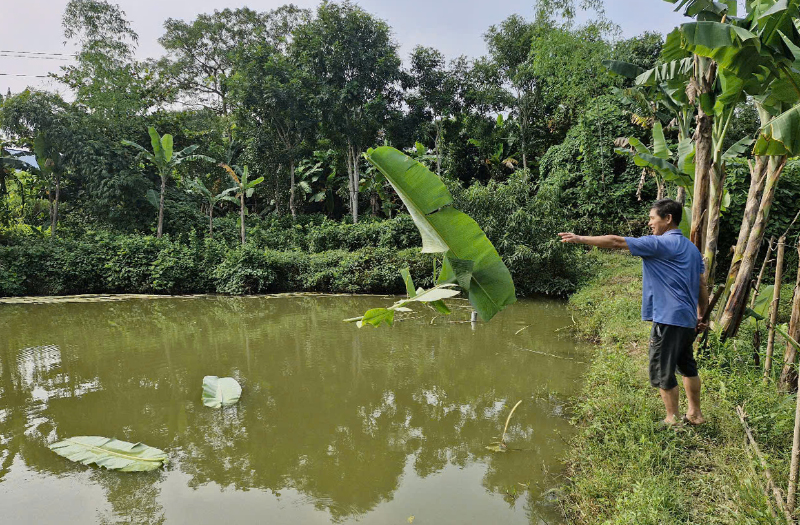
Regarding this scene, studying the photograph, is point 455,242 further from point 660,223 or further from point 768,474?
point 768,474

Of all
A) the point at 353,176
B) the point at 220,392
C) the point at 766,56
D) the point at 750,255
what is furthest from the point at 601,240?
the point at 353,176

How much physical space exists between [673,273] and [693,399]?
0.83 metres

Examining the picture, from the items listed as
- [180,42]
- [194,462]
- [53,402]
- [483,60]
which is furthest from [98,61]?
[194,462]

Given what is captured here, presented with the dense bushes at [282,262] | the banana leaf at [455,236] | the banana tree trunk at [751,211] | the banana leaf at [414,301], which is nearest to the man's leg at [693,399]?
the banana leaf at [455,236]

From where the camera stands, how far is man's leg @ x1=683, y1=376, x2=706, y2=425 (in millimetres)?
2762

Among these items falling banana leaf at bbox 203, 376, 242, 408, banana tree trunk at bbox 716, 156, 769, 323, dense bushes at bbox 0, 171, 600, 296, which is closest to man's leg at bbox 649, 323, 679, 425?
banana tree trunk at bbox 716, 156, 769, 323

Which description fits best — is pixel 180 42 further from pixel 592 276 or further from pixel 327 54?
pixel 592 276

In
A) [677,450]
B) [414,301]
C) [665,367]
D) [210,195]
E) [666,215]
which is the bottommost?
[677,450]

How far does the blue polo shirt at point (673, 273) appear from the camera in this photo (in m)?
2.64

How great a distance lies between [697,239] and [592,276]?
672 cm

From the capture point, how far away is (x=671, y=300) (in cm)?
270

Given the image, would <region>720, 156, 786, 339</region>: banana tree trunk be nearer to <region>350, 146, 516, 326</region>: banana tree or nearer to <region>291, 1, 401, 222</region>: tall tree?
<region>350, 146, 516, 326</region>: banana tree

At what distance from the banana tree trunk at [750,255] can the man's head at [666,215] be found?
1352 mm

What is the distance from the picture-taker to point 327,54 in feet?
48.7
